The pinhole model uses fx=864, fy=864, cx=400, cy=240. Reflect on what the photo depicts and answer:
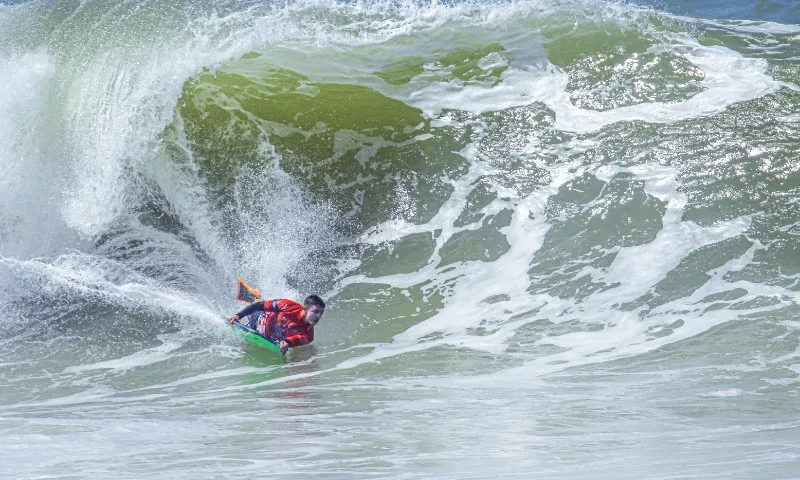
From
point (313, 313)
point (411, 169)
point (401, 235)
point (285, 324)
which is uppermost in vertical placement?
point (411, 169)

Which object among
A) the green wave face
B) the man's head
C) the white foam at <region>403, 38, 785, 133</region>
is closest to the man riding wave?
the man's head

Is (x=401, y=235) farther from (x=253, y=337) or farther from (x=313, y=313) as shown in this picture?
(x=253, y=337)

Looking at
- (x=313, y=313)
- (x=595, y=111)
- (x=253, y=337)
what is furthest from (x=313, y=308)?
(x=595, y=111)

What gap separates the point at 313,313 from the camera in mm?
7836

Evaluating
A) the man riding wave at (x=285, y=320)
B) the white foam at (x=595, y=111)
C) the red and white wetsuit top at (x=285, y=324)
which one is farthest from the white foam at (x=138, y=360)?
the white foam at (x=595, y=111)

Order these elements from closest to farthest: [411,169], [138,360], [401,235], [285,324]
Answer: [138,360]
[285,324]
[401,235]
[411,169]

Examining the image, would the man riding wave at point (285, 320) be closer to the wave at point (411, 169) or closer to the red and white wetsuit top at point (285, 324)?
the red and white wetsuit top at point (285, 324)

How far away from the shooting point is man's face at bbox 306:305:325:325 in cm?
780

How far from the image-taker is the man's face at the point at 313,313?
7.80 meters

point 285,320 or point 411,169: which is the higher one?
point 411,169

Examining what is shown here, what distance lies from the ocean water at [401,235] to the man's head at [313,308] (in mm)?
357

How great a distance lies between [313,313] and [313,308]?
0.06 m

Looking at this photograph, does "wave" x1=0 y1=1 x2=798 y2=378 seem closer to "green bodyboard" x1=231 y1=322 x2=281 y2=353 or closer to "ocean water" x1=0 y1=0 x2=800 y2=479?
"ocean water" x1=0 y1=0 x2=800 y2=479

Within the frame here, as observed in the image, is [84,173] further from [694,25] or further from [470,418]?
[694,25]
